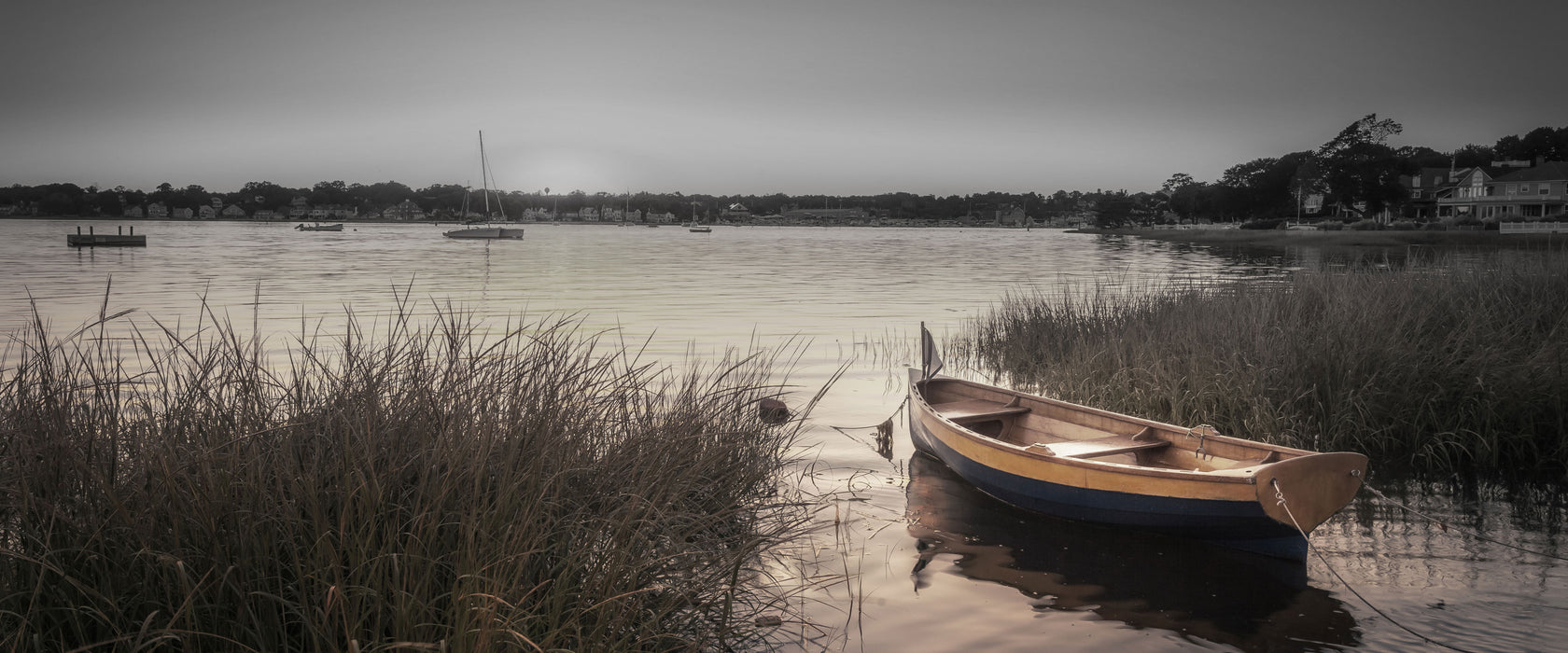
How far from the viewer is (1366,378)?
11.2 metres

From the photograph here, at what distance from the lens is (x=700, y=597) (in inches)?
214

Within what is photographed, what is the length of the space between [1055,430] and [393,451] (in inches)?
309

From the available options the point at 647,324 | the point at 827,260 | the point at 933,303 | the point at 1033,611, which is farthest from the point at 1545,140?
the point at 1033,611

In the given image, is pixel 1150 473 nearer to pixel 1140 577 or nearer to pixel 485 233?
pixel 1140 577

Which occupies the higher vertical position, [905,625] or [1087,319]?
[1087,319]

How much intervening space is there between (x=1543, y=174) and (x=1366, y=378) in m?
108

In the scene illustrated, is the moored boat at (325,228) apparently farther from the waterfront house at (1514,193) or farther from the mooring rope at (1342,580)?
the mooring rope at (1342,580)

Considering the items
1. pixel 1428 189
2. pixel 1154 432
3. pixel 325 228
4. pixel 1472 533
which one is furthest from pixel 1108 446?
pixel 325 228

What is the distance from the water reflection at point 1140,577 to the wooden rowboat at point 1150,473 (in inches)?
8.4

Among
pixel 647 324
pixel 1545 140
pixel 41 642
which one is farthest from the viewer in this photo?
pixel 1545 140

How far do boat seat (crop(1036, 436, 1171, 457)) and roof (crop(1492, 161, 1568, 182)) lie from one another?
108m

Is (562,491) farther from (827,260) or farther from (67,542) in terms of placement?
(827,260)

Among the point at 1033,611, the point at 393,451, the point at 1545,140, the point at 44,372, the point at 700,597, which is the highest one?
the point at 1545,140

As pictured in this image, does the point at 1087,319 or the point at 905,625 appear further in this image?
the point at 1087,319
